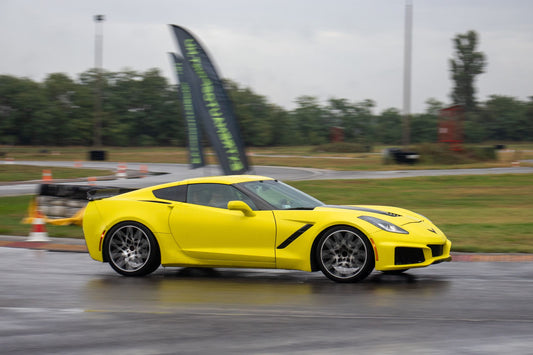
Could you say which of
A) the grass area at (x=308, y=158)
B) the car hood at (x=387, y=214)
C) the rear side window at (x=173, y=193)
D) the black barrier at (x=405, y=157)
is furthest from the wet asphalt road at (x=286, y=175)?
the car hood at (x=387, y=214)

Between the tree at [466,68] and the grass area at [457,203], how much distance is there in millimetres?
77759

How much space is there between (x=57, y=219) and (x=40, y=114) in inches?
2941

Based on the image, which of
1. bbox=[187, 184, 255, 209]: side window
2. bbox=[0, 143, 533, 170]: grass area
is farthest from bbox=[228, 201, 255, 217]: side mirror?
bbox=[0, 143, 533, 170]: grass area

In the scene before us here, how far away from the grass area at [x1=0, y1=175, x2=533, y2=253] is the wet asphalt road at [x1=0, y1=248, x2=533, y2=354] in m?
2.52

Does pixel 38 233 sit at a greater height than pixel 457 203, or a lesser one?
lesser

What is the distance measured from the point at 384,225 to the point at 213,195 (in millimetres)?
2067

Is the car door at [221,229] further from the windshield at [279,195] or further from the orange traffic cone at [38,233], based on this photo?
the orange traffic cone at [38,233]

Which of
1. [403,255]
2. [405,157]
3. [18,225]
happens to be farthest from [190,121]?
[403,255]

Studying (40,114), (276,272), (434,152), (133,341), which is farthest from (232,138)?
(40,114)

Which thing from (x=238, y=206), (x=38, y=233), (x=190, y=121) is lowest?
(x=38, y=233)

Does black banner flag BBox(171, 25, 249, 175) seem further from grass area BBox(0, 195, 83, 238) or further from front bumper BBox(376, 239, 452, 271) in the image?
front bumper BBox(376, 239, 452, 271)

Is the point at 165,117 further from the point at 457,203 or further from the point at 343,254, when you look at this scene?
the point at 343,254

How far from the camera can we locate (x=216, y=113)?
2009 centimetres

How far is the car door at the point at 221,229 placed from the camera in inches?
317
